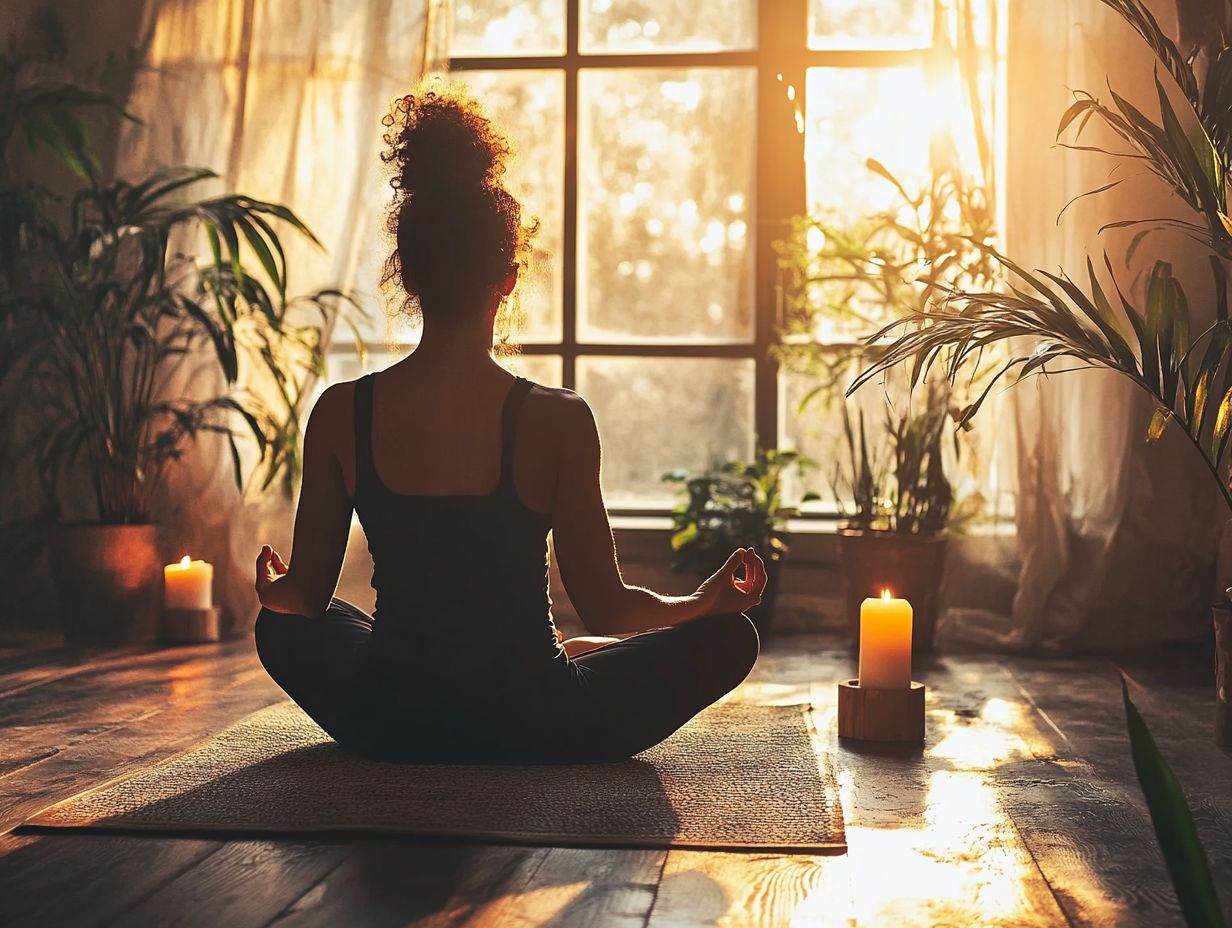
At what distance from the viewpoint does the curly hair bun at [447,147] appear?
2014 millimetres

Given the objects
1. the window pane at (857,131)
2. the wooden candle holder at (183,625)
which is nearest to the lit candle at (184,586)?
the wooden candle holder at (183,625)

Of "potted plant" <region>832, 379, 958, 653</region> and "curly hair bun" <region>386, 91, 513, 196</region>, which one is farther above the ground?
"curly hair bun" <region>386, 91, 513, 196</region>

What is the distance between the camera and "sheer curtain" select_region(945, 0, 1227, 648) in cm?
356

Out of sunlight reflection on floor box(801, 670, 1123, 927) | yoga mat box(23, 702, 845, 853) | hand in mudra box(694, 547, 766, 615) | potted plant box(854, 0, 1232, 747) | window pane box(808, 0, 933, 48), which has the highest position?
window pane box(808, 0, 933, 48)

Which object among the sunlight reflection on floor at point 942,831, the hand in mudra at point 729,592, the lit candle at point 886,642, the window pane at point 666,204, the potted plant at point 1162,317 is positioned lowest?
the sunlight reflection on floor at point 942,831

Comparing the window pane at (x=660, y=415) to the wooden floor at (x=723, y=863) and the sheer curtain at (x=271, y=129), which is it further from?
the wooden floor at (x=723, y=863)

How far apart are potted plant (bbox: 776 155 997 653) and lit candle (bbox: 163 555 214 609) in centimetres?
166

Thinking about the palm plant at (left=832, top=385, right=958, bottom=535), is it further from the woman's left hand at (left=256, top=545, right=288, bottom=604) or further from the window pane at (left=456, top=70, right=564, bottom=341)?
the woman's left hand at (left=256, top=545, right=288, bottom=604)

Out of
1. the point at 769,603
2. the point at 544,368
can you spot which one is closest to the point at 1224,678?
the point at 769,603

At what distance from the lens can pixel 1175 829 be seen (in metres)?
0.86

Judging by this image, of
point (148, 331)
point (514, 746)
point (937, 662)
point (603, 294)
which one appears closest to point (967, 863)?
point (514, 746)

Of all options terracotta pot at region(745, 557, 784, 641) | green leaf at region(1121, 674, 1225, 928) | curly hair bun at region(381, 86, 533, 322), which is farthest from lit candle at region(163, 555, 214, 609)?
green leaf at region(1121, 674, 1225, 928)

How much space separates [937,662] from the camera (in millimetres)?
3555

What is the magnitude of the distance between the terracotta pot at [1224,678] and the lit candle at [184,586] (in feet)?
8.02
